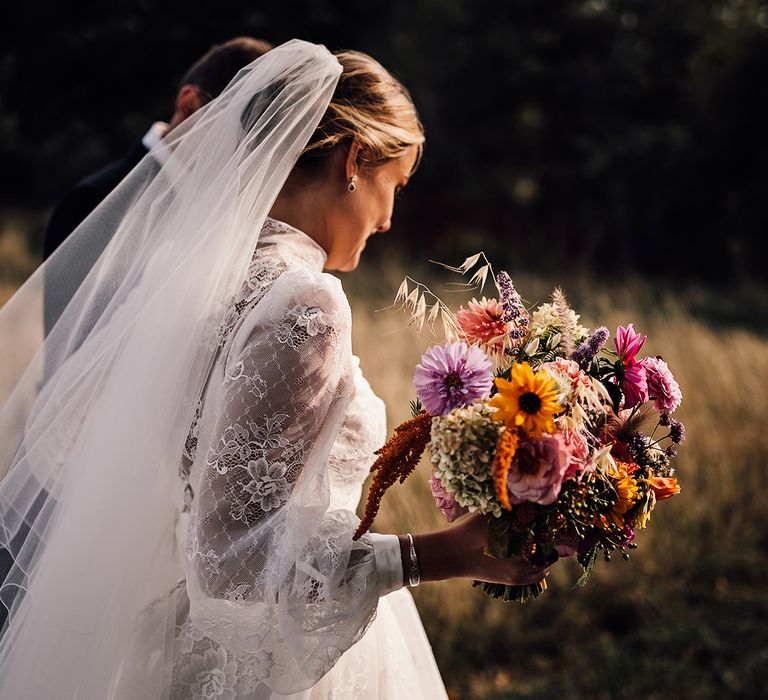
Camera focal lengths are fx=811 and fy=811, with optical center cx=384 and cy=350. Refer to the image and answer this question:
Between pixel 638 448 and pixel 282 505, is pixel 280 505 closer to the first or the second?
pixel 282 505

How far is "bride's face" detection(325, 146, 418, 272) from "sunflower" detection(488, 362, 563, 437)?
0.74 metres

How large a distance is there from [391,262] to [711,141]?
5104 mm

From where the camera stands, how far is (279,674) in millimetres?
1831

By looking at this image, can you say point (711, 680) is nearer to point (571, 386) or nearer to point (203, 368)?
point (571, 386)

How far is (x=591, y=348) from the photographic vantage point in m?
1.82

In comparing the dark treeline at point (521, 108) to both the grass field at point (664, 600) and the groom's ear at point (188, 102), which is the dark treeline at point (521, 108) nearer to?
the grass field at point (664, 600)

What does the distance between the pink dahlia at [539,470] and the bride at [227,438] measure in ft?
0.64

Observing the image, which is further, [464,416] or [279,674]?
[279,674]

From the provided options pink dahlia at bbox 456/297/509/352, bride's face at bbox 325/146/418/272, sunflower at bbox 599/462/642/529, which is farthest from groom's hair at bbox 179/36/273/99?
sunflower at bbox 599/462/642/529

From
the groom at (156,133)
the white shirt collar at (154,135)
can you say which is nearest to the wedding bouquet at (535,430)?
the groom at (156,133)

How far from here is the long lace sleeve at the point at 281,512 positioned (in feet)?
5.58

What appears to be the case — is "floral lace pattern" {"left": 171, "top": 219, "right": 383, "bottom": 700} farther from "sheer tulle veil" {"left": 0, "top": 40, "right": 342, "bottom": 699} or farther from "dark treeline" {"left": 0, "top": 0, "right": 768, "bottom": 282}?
"dark treeline" {"left": 0, "top": 0, "right": 768, "bottom": 282}

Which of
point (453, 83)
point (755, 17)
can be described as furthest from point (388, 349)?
point (453, 83)

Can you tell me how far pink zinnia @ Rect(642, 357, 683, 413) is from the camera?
1.90 meters
